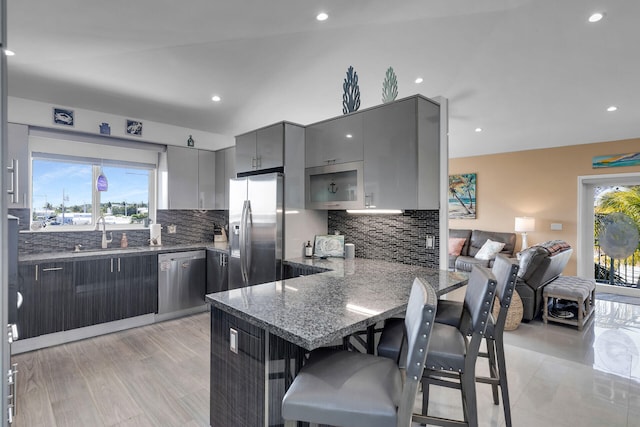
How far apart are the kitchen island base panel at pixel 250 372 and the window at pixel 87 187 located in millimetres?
3243

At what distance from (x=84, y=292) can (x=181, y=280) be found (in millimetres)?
1031

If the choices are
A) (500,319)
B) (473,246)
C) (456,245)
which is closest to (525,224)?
(473,246)

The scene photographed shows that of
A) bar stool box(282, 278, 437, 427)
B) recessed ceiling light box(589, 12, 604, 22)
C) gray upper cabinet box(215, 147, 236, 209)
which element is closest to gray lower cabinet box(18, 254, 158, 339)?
gray upper cabinet box(215, 147, 236, 209)

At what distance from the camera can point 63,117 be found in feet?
12.0

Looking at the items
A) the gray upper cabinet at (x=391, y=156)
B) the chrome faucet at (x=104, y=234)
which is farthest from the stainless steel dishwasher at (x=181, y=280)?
the gray upper cabinet at (x=391, y=156)

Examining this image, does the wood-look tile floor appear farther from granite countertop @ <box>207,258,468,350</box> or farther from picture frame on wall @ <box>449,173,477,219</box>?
picture frame on wall @ <box>449,173,477,219</box>

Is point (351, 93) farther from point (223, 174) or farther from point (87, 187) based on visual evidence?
point (87, 187)

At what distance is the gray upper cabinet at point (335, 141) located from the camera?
2912mm

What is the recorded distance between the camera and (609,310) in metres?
4.59

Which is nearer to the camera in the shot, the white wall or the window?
the white wall

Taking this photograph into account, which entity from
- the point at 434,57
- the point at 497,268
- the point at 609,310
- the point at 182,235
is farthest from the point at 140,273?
the point at 609,310

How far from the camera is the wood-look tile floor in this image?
215 cm

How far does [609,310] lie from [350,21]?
5360 mm

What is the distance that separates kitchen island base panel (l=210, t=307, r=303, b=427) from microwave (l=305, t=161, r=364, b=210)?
1.60m
